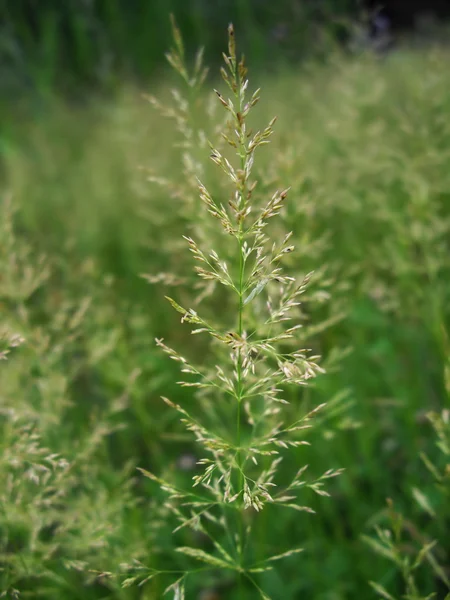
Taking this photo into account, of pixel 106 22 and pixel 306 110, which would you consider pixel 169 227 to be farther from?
pixel 106 22

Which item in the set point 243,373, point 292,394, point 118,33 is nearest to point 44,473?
point 292,394

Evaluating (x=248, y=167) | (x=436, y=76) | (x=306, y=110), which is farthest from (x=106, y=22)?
Answer: (x=248, y=167)

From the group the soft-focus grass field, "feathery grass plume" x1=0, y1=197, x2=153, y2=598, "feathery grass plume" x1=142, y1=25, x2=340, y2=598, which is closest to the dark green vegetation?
the soft-focus grass field

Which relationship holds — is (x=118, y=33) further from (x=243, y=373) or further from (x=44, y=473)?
(x=243, y=373)

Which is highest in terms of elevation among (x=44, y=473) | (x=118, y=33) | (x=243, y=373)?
(x=118, y=33)

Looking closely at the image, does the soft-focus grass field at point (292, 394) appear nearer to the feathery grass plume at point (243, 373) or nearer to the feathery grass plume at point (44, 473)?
the feathery grass plume at point (44, 473)

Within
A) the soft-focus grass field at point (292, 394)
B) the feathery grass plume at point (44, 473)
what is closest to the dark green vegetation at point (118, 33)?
the soft-focus grass field at point (292, 394)
